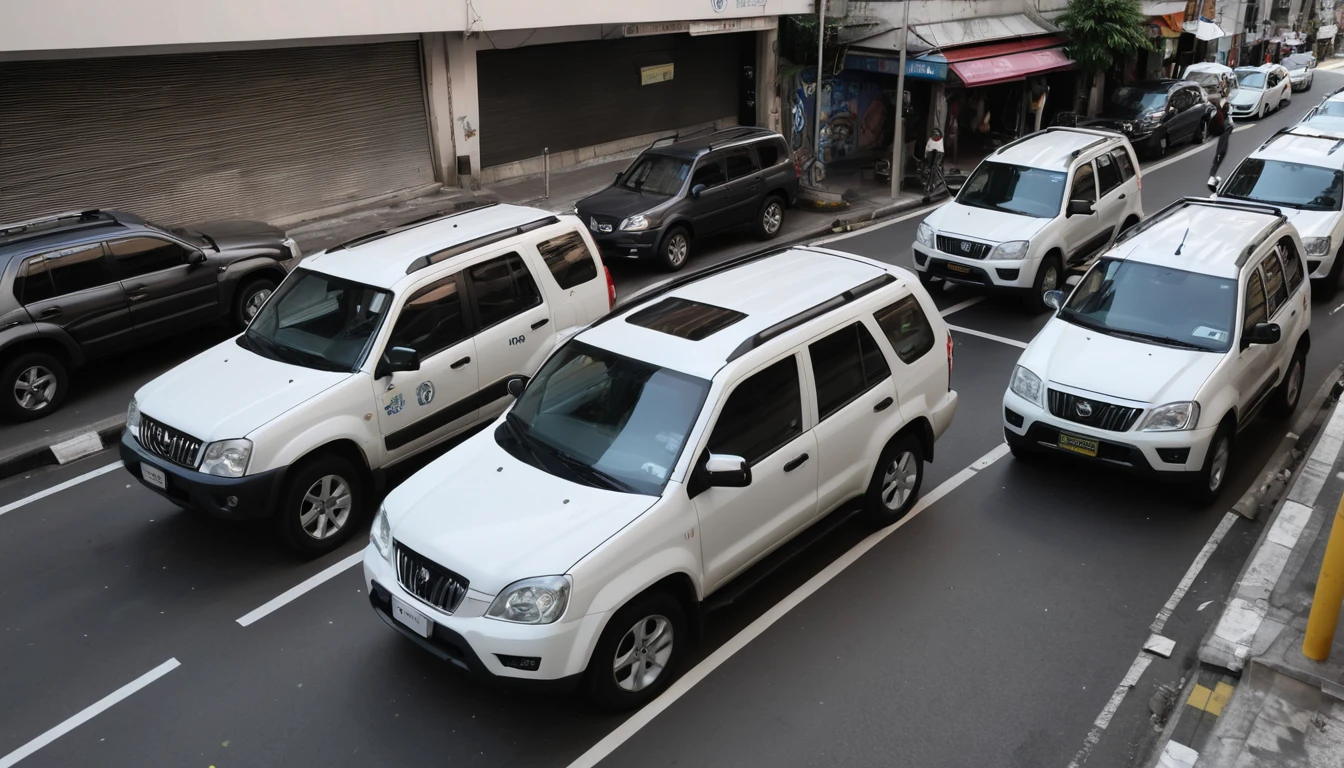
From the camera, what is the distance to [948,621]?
6.70m

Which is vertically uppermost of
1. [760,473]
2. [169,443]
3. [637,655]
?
[760,473]

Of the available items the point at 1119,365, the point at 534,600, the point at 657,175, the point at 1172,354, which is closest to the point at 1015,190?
the point at 657,175

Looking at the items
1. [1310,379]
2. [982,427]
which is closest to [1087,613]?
[982,427]

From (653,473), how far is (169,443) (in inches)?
142

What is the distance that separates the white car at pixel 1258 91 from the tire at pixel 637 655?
105ft

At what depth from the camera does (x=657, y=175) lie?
15164 millimetres

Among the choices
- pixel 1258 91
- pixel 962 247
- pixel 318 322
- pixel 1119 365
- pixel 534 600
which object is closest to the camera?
pixel 534 600

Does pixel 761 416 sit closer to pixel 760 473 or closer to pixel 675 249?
pixel 760 473

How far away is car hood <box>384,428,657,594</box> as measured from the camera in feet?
17.5

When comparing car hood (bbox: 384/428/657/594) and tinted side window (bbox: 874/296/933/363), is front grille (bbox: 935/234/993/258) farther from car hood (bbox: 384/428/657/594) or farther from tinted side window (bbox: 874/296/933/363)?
car hood (bbox: 384/428/657/594)

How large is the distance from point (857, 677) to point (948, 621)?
0.92 m

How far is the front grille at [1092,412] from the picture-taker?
7906 mm

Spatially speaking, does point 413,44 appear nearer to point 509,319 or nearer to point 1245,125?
point 509,319

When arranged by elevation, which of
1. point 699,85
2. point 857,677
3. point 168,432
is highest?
point 699,85
